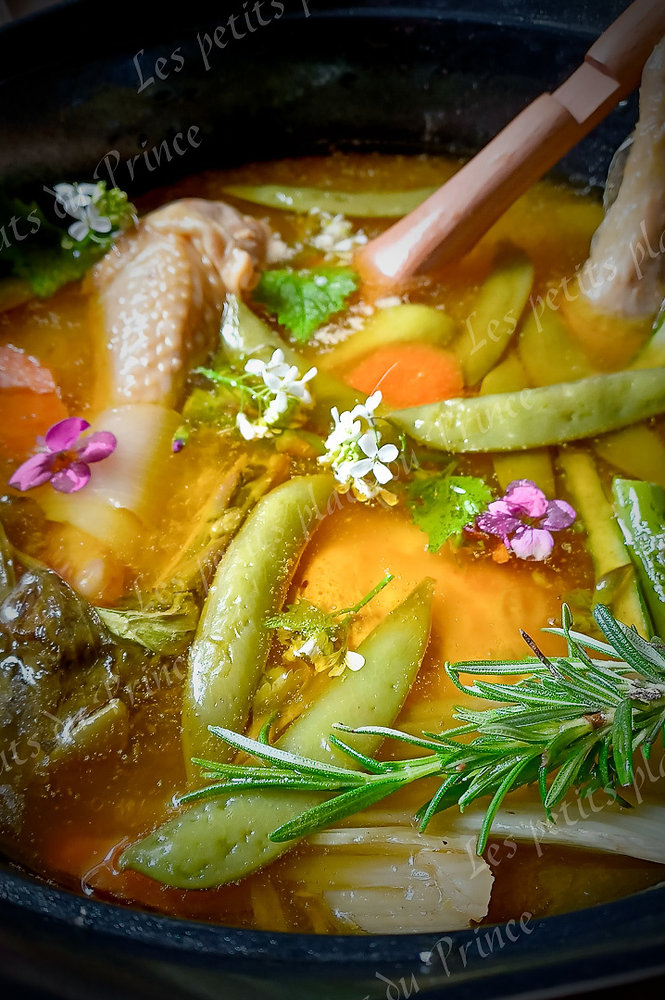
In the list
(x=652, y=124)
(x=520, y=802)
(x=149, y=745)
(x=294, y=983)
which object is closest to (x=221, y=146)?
(x=652, y=124)

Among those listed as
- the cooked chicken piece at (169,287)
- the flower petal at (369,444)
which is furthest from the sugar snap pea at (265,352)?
the flower petal at (369,444)

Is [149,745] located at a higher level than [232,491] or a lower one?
lower

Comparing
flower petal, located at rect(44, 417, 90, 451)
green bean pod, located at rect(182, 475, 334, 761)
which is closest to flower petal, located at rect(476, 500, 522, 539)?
green bean pod, located at rect(182, 475, 334, 761)

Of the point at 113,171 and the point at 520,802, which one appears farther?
the point at 113,171

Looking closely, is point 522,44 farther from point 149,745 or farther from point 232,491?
point 149,745

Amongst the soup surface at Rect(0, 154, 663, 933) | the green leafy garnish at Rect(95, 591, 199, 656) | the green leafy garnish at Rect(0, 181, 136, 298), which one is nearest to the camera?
the soup surface at Rect(0, 154, 663, 933)

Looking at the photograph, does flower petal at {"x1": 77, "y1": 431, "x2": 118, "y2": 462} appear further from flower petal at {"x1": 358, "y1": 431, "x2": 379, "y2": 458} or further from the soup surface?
flower petal at {"x1": 358, "y1": 431, "x2": 379, "y2": 458}

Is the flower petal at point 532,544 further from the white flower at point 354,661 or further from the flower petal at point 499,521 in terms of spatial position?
the white flower at point 354,661

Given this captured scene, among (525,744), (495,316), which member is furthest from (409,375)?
(525,744)
